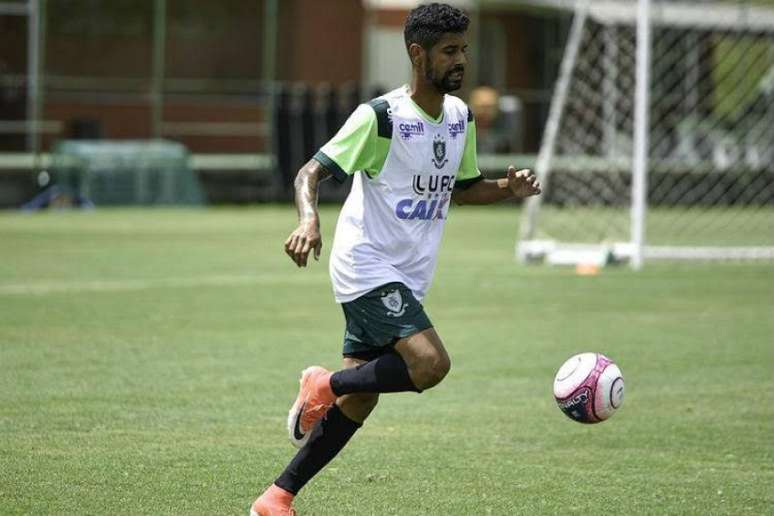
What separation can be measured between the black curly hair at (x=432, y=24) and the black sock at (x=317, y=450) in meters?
1.57

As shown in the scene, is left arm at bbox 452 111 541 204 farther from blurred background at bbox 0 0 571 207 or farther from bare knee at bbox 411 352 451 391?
blurred background at bbox 0 0 571 207

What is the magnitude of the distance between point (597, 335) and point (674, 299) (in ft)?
9.58

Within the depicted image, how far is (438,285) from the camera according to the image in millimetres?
16219

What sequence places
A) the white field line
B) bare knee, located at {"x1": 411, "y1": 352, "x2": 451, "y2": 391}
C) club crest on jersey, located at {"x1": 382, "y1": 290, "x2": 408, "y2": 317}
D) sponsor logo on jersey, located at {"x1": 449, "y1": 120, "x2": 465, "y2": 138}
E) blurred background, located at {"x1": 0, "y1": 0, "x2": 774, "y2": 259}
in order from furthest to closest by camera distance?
blurred background, located at {"x1": 0, "y1": 0, "x2": 774, "y2": 259}, the white field line, sponsor logo on jersey, located at {"x1": 449, "y1": 120, "x2": 465, "y2": 138}, club crest on jersey, located at {"x1": 382, "y1": 290, "x2": 408, "y2": 317}, bare knee, located at {"x1": 411, "y1": 352, "x2": 451, "y2": 391}

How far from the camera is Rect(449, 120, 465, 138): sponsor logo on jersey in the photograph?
6719mm

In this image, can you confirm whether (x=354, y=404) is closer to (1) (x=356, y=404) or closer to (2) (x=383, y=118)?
(1) (x=356, y=404)

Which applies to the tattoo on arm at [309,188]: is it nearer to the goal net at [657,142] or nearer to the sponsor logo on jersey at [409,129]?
the sponsor logo on jersey at [409,129]

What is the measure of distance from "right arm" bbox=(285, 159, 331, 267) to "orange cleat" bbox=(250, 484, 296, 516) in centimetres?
95

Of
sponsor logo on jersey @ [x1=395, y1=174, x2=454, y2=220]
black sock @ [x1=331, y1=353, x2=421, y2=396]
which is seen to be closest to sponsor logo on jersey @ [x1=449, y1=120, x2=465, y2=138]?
sponsor logo on jersey @ [x1=395, y1=174, x2=454, y2=220]

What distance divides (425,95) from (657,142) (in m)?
28.9

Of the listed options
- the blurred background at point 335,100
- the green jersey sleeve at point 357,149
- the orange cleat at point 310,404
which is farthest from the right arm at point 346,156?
the blurred background at point 335,100

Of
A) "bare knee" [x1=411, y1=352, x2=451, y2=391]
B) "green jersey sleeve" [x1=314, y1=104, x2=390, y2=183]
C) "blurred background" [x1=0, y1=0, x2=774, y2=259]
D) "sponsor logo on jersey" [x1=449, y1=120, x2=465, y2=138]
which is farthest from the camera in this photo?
"blurred background" [x1=0, y1=0, x2=774, y2=259]

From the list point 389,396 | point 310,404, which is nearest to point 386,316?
point 310,404

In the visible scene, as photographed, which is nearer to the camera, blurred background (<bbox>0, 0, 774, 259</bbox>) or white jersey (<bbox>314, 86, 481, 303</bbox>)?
white jersey (<bbox>314, 86, 481, 303</bbox>)
